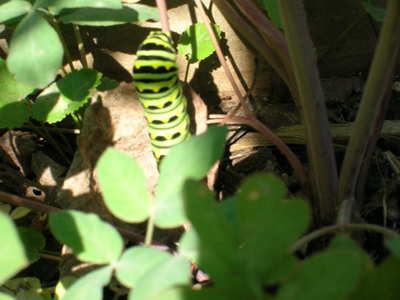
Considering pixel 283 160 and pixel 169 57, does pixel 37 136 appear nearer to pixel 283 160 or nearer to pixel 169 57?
pixel 169 57

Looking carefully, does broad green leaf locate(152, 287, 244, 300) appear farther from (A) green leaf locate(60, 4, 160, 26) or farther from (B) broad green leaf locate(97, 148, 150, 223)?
(A) green leaf locate(60, 4, 160, 26)

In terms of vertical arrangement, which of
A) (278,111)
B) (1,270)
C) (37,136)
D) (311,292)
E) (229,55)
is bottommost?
(278,111)

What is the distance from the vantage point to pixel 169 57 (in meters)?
1.30

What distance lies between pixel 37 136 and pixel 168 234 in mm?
1189

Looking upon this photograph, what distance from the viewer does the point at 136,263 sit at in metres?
0.58

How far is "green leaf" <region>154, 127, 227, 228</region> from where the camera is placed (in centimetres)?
55

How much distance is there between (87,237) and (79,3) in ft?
2.31

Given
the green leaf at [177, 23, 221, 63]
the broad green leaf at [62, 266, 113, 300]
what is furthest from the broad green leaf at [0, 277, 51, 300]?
the green leaf at [177, 23, 221, 63]

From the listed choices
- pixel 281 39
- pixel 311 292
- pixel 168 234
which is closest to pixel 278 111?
pixel 281 39

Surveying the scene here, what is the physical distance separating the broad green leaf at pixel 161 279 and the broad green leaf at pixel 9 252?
0.18 m

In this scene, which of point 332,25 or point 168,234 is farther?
point 332,25

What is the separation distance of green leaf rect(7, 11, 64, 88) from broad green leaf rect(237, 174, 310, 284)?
2.11ft

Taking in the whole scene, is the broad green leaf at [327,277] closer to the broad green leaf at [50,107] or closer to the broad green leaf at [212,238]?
the broad green leaf at [212,238]

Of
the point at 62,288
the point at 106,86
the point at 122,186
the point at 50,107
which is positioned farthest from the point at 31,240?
the point at 122,186
